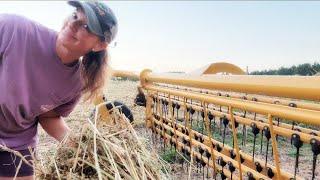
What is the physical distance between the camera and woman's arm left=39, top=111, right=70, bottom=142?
2.91m

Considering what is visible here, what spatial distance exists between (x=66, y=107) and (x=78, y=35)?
0.74 metres

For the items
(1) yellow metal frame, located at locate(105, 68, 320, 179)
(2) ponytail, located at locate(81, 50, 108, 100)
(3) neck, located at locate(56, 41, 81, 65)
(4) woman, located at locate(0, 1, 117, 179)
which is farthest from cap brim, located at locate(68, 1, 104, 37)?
(1) yellow metal frame, located at locate(105, 68, 320, 179)

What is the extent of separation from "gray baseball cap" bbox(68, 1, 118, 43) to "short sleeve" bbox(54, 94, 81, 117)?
2.02ft

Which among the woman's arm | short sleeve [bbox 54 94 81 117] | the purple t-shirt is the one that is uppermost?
the purple t-shirt

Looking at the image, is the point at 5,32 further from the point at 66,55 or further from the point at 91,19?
the point at 91,19

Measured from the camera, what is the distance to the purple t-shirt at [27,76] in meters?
2.68

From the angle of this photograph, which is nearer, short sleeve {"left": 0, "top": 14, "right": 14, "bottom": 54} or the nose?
the nose

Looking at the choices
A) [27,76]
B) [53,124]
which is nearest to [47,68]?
[27,76]

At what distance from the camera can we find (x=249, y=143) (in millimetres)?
6910

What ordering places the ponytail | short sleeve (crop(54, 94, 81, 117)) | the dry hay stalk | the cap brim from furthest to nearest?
1. short sleeve (crop(54, 94, 81, 117))
2. the ponytail
3. the cap brim
4. the dry hay stalk

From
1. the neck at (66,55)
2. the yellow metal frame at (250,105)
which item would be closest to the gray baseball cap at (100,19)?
the neck at (66,55)

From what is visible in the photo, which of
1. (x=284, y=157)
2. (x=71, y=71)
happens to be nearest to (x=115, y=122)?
(x=71, y=71)

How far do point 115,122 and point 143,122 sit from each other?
489 cm

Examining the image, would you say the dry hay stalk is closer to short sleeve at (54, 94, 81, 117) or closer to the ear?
the ear
